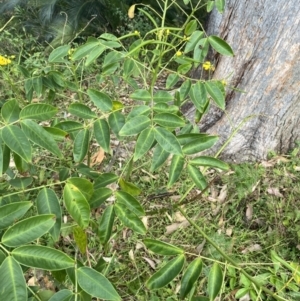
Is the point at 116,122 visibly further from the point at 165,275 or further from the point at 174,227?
the point at 174,227

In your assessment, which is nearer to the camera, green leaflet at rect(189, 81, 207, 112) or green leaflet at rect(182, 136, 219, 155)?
green leaflet at rect(182, 136, 219, 155)

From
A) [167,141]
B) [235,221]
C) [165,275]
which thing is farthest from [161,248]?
[235,221]

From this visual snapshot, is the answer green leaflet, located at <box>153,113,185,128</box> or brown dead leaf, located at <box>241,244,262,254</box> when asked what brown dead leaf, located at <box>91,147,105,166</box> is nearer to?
brown dead leaf, located at <box>241,244,262,254</box>

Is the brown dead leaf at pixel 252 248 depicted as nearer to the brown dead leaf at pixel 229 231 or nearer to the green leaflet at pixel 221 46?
the brown dead leaf at pixel 229 231

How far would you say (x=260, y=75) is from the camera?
7.63 feet

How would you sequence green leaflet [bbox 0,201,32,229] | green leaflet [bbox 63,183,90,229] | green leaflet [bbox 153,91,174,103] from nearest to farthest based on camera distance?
green leaflet [bbox 0,201,32,229] → green leaflet [bbox 63,183,90,229] → green leaflet [bbox 153,91,174,103]

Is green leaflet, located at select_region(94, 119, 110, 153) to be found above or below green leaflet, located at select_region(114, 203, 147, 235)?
above

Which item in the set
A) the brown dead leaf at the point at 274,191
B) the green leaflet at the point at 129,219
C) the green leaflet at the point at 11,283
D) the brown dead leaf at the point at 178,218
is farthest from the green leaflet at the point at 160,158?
the brown dead leaf at the point at 274,191

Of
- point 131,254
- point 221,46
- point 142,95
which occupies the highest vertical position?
point 221,46

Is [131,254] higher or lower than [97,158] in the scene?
lower

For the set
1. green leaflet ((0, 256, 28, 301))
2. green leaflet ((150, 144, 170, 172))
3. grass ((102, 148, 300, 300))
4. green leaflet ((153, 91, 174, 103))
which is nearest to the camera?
green leaflet ((0, 256, 28, 301))

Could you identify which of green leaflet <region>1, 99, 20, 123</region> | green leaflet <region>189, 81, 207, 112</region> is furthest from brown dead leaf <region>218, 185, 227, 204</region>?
green leaflet <region>1, 99, 20, 123</region>

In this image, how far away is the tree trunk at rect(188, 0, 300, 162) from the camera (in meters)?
2.20

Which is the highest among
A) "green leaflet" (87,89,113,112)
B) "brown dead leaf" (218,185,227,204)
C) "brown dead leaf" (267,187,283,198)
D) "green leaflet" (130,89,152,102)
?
"green leaflet" (130,89,152,102)
